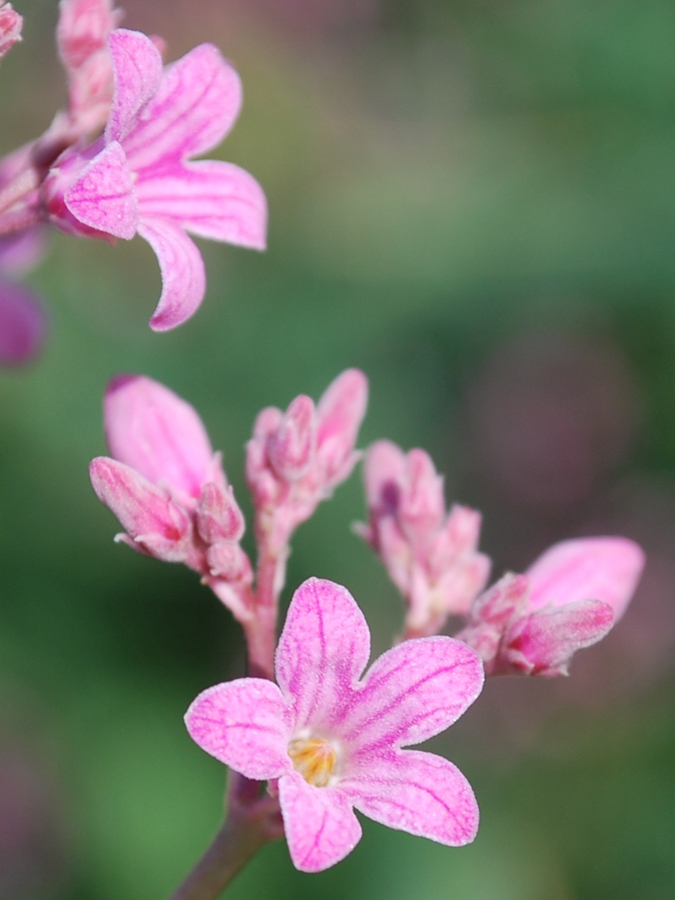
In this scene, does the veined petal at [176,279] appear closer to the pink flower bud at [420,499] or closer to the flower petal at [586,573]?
the pink flower bud at [420,499]

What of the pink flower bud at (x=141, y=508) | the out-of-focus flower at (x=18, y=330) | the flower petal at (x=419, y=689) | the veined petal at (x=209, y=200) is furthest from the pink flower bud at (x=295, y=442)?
the out-of-focus flower at (x=18, y=330)

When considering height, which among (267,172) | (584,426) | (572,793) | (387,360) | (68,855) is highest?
(267,172)

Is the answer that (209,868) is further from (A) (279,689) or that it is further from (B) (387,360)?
(B) (387,360)

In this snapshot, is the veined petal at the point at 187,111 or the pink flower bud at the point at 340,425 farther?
the pink flower bud at the point at 340,425

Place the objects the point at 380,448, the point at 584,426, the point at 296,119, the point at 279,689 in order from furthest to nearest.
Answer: the point at 296,119 → the point at 584,426 → the point at 380,448 → the point at 279,689

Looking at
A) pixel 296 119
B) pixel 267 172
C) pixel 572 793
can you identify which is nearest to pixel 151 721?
pixel 572 793

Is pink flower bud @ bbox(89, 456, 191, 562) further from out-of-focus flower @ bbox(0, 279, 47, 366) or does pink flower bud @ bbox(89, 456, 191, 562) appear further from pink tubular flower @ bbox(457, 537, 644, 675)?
out-of-focus flower @ bbox(0, 279, 47, 366)

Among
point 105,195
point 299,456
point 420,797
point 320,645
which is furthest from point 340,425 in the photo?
point 420,797
